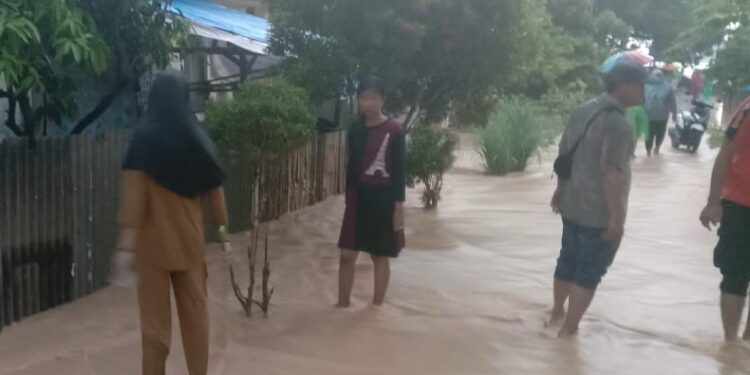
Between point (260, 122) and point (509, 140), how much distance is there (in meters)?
Result: 9.46

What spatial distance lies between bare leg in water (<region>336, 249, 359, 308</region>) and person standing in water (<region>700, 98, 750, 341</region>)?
2.33 metres

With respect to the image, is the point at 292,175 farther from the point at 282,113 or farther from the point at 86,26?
the point at 86,26

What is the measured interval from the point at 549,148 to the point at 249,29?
8.43m

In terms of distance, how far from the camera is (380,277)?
7230 millimetres

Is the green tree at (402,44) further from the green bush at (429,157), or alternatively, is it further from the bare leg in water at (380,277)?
the bare leg in water at (380,277)

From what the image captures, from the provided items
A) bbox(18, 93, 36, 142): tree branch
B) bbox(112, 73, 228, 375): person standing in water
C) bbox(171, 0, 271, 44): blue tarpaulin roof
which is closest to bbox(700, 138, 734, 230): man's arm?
bbox(112, 73, 228, 375): person standing in water

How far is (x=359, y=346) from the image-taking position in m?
6.45

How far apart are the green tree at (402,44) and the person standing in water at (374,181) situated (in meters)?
3.24

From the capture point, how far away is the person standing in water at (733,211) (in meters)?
6.30

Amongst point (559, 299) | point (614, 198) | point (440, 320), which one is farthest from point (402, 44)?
point (614, 198)

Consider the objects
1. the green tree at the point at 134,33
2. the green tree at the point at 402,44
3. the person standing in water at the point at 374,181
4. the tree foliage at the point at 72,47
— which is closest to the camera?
the tree foliage at the point at 72,47

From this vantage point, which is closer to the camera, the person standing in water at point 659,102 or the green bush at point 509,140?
the green bush at point 509,140

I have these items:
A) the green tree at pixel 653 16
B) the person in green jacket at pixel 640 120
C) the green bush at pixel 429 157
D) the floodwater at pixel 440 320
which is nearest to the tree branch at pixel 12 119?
the floodwater at pixel 440 320

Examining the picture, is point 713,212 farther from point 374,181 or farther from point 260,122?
point 260,122
